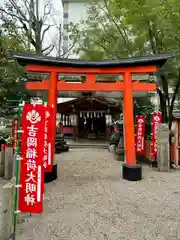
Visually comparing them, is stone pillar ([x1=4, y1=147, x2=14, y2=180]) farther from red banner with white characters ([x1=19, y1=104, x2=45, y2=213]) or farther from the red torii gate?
red banner with white characters ([x1=19, y1=104, x2=45, y2=213])

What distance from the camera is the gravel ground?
4.41 metres

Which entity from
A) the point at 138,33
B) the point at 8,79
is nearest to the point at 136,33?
the point at 138,33

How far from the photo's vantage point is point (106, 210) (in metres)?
5.62

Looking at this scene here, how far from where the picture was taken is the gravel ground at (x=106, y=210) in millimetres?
4410

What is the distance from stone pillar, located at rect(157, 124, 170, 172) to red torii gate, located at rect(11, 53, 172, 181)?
198 centimetres

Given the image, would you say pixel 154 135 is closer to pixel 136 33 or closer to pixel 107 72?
pixel 107 72

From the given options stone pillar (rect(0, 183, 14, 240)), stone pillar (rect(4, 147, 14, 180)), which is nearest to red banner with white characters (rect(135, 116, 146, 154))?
stone pillar (rect(4, 147, 14, 180))

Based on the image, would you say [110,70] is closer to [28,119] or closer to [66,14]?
[28,119]

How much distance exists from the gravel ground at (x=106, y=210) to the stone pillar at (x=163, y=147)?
0.89m

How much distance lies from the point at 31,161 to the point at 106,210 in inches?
85.8

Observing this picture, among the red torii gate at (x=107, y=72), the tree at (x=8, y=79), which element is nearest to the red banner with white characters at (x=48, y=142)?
the red torii gate at (x=107, y=72)

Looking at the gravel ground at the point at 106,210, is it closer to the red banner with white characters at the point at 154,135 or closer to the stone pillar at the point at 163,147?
the stone pillar at the point at 163,147

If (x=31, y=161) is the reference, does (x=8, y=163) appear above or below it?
below

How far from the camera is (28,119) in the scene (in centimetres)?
479
